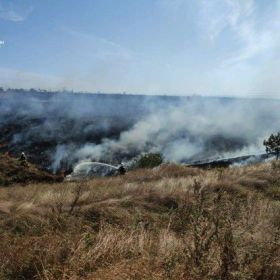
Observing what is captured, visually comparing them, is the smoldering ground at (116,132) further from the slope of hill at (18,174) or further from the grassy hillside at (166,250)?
the grassy hillside at (166,250)

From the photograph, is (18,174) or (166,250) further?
(18,174)

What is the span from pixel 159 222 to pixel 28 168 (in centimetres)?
2445

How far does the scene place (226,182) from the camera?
12.1 metres

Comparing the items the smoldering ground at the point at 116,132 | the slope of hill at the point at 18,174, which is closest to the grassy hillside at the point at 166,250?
the slope of hill at the point at 18,174

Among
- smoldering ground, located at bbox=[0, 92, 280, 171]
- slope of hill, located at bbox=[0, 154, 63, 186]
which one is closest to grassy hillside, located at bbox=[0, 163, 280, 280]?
slope of hill, located at bbox=[0, 154, 63, 186]

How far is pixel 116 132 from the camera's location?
3206 inches

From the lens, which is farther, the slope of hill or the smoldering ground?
the smoldering ground

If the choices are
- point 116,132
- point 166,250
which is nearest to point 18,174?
point 166,250

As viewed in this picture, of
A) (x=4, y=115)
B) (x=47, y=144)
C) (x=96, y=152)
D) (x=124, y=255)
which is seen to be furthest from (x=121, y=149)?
(x=124, y=255)

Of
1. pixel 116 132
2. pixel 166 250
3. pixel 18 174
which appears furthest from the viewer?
pixel 116 132

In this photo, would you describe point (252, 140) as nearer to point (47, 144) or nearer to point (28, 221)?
point (47, 144)

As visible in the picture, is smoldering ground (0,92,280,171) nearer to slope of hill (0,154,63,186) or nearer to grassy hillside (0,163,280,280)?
slope of hill (0,154,63,186)

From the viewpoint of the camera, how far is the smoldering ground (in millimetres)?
64125

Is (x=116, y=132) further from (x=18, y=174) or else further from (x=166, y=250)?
(x=166, y=250)
